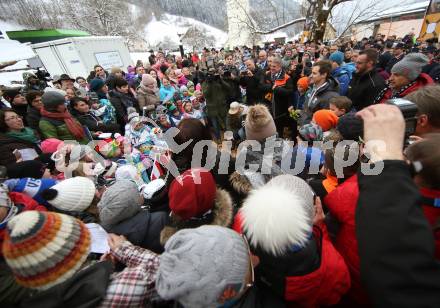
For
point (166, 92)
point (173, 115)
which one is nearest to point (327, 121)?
point (173, 115)

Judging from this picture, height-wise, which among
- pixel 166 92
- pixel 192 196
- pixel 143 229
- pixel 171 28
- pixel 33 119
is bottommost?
pixel 143 229

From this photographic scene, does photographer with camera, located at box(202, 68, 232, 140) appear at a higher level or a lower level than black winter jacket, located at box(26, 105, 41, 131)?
lower

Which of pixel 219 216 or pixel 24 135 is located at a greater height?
pixel 24 135

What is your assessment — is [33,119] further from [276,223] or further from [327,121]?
[327,121]

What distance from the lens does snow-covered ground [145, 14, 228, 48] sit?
53219 millimetres

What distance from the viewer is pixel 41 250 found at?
3.06 ft

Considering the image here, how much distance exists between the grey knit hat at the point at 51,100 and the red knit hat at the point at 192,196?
2649mm

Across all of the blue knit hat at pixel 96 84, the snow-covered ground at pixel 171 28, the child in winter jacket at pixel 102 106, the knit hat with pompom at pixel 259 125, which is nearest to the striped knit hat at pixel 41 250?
the knit hat with pompom at pixel 259 125

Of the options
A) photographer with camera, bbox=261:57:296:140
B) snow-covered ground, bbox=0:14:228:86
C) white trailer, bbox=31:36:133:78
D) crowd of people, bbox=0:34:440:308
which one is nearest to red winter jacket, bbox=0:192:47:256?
crowd of people, bbox=0:34:440:308

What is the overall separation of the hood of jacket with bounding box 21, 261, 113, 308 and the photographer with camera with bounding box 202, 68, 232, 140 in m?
4.77

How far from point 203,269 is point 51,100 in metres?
3.31

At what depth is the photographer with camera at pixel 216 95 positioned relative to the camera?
527 centimetres

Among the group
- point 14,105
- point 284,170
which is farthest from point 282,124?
point 14,105

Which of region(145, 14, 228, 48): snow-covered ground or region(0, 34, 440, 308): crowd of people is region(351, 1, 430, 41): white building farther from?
region(145, 14, 228, 48): snow-covered ground
